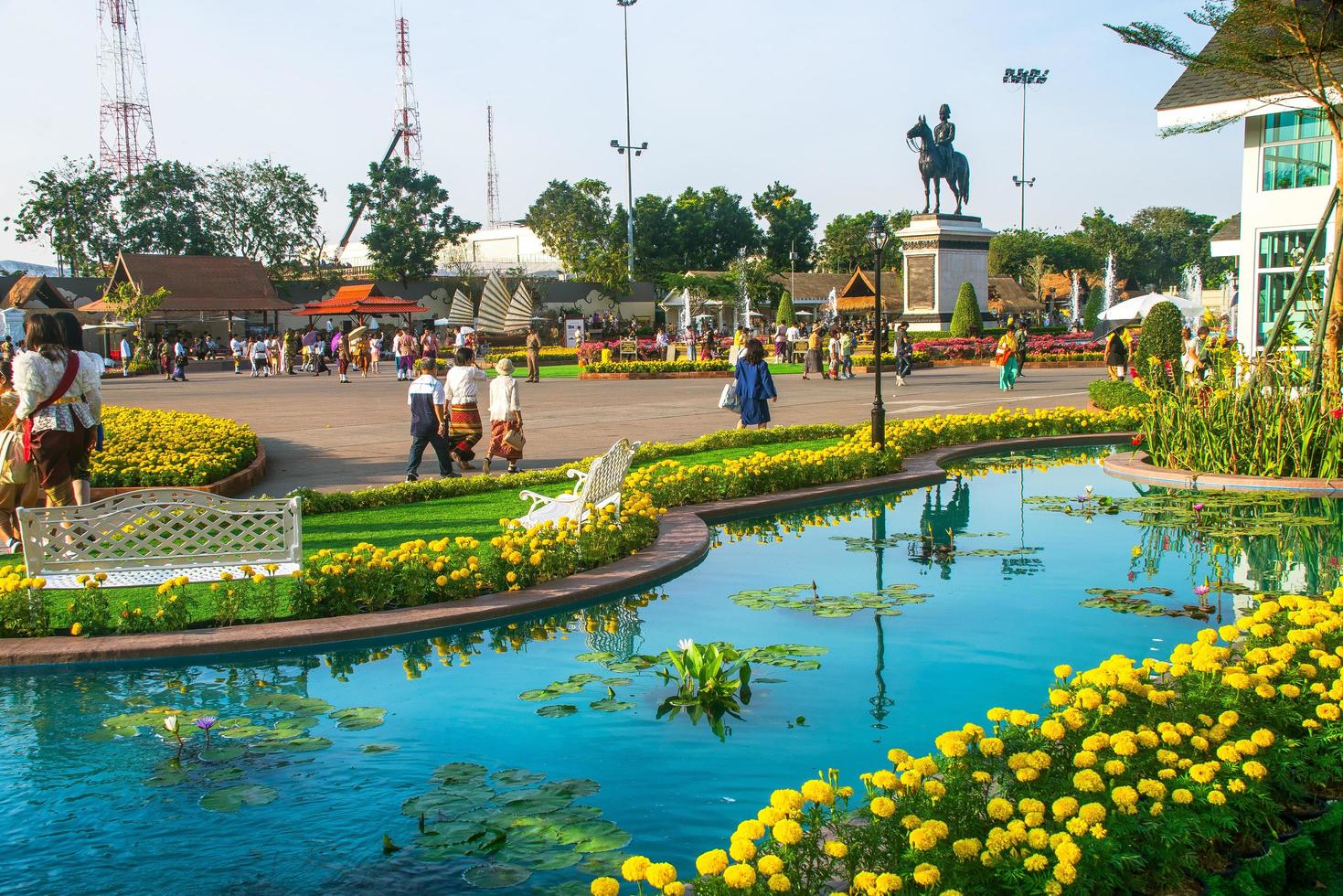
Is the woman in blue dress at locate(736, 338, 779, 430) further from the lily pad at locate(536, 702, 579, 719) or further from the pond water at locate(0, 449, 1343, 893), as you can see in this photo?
the lily pad at locate(536, 702, 579, 719)

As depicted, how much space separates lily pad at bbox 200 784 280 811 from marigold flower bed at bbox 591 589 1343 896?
211 cm

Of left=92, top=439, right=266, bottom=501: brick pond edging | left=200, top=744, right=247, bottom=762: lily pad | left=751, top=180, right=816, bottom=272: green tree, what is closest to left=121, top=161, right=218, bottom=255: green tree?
left=751, top=180, right=816, bottom=272: green tree

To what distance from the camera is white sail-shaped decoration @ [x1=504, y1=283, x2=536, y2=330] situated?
155 feet

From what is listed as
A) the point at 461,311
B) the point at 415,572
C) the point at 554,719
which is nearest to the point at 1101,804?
the point at 554,719

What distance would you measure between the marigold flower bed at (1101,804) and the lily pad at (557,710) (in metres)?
1.89

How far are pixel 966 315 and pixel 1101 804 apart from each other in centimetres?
3696

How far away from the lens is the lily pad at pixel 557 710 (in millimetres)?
5867

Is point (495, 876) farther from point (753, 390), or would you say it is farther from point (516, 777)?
point (753, 390)

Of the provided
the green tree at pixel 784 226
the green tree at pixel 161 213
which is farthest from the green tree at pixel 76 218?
the green tree at pixel 784 226

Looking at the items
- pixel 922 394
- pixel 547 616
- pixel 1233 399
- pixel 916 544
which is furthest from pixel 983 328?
pixel 547 616

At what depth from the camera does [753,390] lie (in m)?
16.5

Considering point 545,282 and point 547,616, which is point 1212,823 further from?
point 545,282

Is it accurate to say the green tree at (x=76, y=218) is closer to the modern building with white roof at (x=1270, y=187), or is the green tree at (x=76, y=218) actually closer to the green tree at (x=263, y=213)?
the green tree at (x=263, y=213)

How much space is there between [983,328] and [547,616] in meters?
34.2
